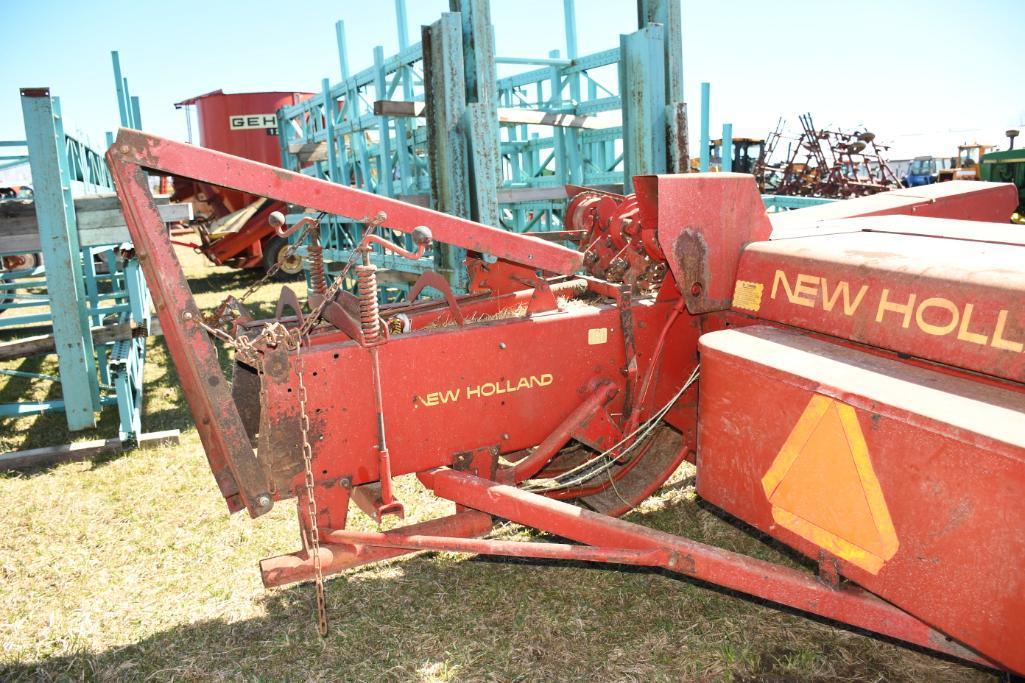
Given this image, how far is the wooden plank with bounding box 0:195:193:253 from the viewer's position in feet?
18.1

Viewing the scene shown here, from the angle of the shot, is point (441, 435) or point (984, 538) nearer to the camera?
point (984, 538)

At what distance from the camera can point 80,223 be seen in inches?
219

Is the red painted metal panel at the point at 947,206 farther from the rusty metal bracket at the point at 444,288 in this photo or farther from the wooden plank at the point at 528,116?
the wooden plank at the point at 528,116

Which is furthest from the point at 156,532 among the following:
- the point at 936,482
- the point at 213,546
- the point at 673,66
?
the point at 673,66

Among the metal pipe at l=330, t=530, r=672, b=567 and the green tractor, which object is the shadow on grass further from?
the green tractor

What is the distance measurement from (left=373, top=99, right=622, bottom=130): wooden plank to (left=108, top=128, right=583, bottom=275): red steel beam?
4.19m

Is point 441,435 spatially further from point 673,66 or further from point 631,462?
point 673,66

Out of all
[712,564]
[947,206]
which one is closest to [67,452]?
[712,564]

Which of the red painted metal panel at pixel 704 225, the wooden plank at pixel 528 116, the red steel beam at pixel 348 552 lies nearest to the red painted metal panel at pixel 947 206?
the red painted metal panel at pixel 704 225

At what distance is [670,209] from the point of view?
274cm

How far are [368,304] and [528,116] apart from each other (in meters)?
5.85

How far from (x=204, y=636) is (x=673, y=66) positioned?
563cm

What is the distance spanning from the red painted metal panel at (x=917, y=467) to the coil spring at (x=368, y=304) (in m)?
1.18

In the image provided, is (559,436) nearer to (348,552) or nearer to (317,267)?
(348,552)
